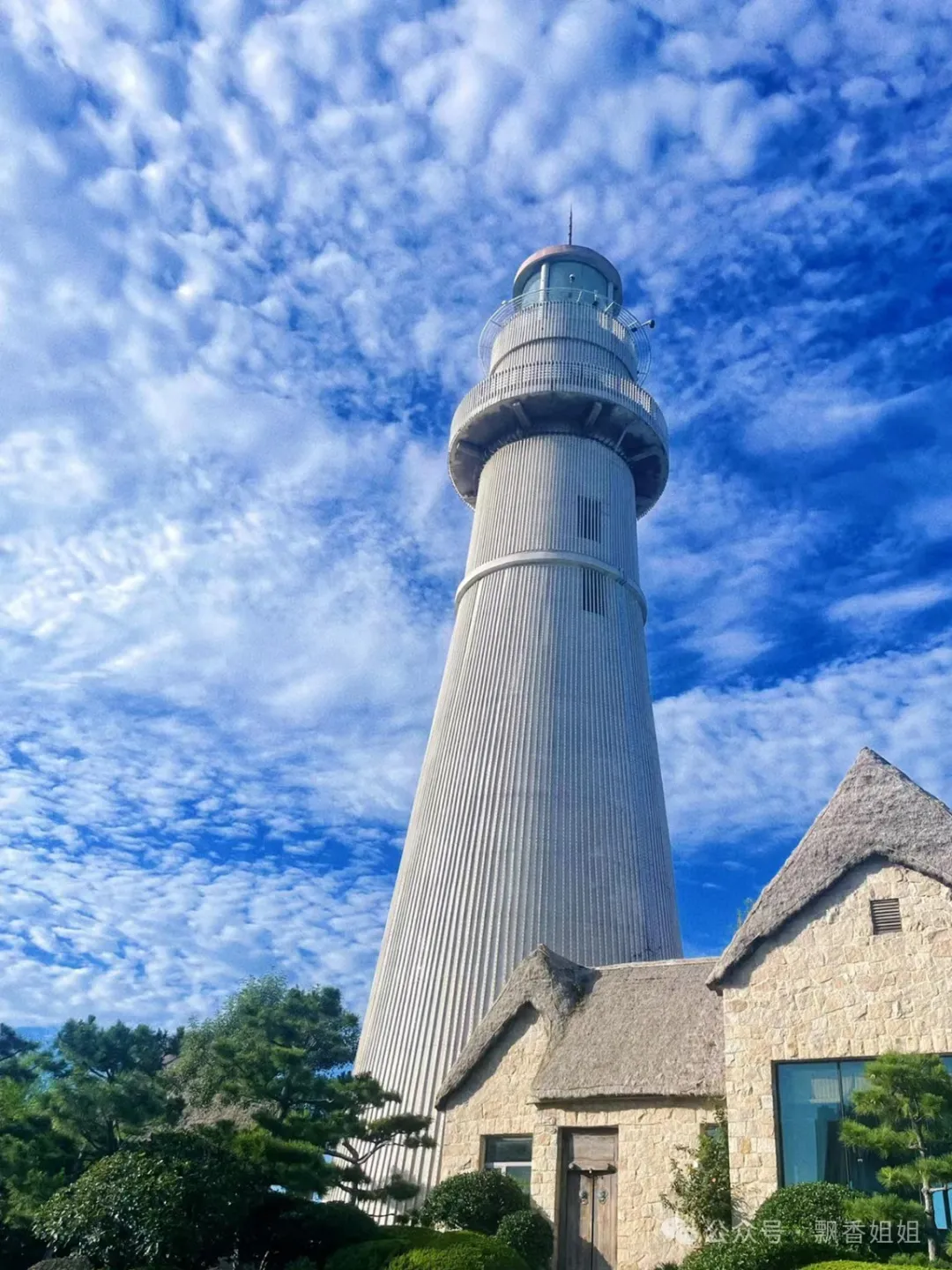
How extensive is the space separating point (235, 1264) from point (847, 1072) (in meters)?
9.25

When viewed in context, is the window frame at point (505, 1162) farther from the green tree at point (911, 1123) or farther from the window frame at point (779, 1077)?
the green tree at point (911, 1123)

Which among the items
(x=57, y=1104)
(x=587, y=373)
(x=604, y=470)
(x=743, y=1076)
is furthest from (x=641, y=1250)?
(x=587, y=373)

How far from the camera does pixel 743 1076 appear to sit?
16234 millimetres

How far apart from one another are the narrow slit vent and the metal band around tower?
0.91 m

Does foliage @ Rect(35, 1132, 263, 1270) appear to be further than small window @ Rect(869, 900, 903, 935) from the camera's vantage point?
No

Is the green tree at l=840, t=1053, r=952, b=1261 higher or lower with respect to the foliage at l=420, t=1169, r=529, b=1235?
higher

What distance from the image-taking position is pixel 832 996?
16.1 m

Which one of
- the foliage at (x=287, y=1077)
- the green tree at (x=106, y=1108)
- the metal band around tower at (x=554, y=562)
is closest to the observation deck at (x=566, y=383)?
the metal band around tower at (x=554, y=562)

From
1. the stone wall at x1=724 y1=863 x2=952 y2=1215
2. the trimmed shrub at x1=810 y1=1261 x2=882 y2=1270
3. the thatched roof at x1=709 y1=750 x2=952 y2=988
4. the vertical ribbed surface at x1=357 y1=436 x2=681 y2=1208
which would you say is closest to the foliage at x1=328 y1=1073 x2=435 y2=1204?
the vertical ribbed surface at x1=357 y1=436 x2=681 y2=1208

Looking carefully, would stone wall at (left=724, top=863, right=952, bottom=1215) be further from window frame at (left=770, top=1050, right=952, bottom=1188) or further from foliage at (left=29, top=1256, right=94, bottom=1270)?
foliage at (left=29, top=1256, right=94, bottom=1270)

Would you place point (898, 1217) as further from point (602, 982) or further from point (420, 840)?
point (420, 840)

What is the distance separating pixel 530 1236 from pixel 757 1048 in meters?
4.93

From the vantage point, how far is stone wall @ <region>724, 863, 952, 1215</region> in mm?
15398

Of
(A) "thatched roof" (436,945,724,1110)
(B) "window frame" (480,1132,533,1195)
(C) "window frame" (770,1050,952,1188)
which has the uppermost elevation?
(A) "thatched roof" (436,945,724,1110)
